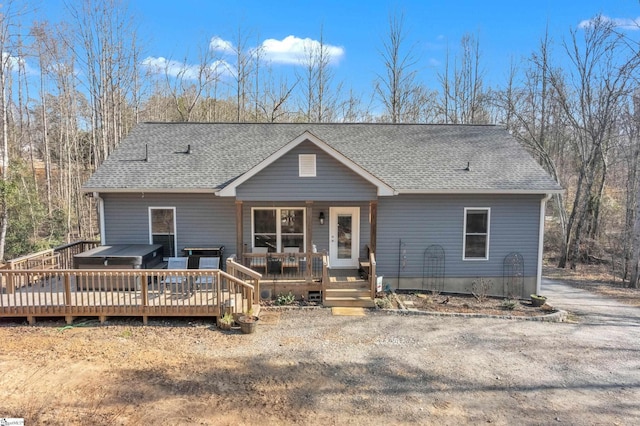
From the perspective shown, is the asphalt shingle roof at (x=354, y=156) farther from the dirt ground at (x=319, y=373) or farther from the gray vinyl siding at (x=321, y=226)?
the dirt ground at (x=319, y=373)

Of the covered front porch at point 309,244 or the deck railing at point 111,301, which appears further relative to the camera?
the covered front porch at point 309,244

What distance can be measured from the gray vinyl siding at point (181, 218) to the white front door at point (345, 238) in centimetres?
309

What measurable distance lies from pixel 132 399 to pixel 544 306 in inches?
387

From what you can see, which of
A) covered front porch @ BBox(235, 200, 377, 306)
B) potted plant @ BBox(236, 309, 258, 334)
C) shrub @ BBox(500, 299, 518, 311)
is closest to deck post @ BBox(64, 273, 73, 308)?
potted plant @ BBox(236, 309, 258, 334)

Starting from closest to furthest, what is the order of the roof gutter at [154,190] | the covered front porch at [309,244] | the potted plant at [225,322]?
the potted plant at [225,322], the covered front porch at [309,244], the roof gutter at [154,190]

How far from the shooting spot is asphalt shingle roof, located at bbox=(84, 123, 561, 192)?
10.7 meters

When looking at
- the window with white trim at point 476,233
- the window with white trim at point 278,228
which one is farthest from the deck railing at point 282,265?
the window with white trim at point 476,233

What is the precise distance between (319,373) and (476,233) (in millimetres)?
7324

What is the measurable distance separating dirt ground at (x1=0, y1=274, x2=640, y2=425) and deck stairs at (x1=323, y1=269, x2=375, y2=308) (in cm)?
109

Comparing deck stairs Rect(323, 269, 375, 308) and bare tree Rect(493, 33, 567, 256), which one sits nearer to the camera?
deck stairs Rect(323, 269, 375, 308)

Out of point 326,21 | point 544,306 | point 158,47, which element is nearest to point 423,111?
point 326,21

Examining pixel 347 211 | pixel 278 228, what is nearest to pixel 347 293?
pixel 347 211

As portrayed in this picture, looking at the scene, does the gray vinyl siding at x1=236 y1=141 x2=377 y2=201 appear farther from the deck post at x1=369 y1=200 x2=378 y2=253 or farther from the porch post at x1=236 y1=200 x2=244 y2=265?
the deck post at x1=369 y1=200 x2=378 y2=253

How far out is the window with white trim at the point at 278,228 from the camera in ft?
36.4
